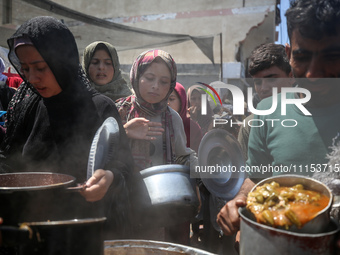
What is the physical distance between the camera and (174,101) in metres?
3.12

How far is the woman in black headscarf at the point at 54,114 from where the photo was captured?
4.63 feet

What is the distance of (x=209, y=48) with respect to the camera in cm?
741

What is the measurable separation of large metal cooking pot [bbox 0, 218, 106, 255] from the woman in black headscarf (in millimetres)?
531

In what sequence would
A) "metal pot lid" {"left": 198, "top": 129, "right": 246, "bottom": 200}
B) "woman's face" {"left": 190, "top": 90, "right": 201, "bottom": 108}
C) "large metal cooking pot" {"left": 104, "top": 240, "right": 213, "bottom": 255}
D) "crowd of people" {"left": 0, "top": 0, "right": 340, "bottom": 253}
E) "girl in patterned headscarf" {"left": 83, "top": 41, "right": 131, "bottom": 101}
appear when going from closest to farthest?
"large metal cooking pot" {"left": 104, "top": 240, "right": 213, "bottom": 255} < "crowd of people" {"left": 0, "top": 0, "right": 340, "bottom": 253} < "metal pot lid" {"left": 198, "top": 129, "right": 246, "bottom": 200} < "girl in patterned headscarf" {"left": 83, "top": 41, "right": 131, "bottom": 101} < "woman's face" {"left": 190, "top": 90, "right": 201, "bottom": 108}

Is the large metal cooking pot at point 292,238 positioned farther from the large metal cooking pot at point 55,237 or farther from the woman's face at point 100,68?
the woman's face at point 100,68

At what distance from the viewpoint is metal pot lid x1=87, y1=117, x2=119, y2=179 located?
1083mm

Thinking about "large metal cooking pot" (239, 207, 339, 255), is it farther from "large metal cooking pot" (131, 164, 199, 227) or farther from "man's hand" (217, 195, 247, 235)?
"large metal cooking pot" (131, 164, 199, 227)

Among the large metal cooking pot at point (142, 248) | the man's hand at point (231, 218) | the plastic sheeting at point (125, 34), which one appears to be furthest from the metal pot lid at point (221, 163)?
the plastic sheeting at point (125, 34)

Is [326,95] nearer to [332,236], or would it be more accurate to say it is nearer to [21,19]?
[332,236]

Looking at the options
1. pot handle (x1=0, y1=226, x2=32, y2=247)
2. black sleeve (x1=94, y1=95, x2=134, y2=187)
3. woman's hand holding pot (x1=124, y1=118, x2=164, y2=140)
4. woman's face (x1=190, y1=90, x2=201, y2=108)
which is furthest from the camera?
woman's face (x1=190, y1=90, x2=201, y2=108)

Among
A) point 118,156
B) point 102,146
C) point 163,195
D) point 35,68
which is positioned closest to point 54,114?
point 35,68

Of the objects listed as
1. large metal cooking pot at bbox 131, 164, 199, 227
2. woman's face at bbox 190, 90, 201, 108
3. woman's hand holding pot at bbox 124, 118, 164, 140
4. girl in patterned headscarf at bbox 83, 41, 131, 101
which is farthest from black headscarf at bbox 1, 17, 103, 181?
woman's face at bbox 190, 90, 201, 108

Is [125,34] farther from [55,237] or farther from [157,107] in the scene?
[55,237]

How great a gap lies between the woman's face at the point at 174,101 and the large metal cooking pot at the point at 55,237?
2.36 meters
